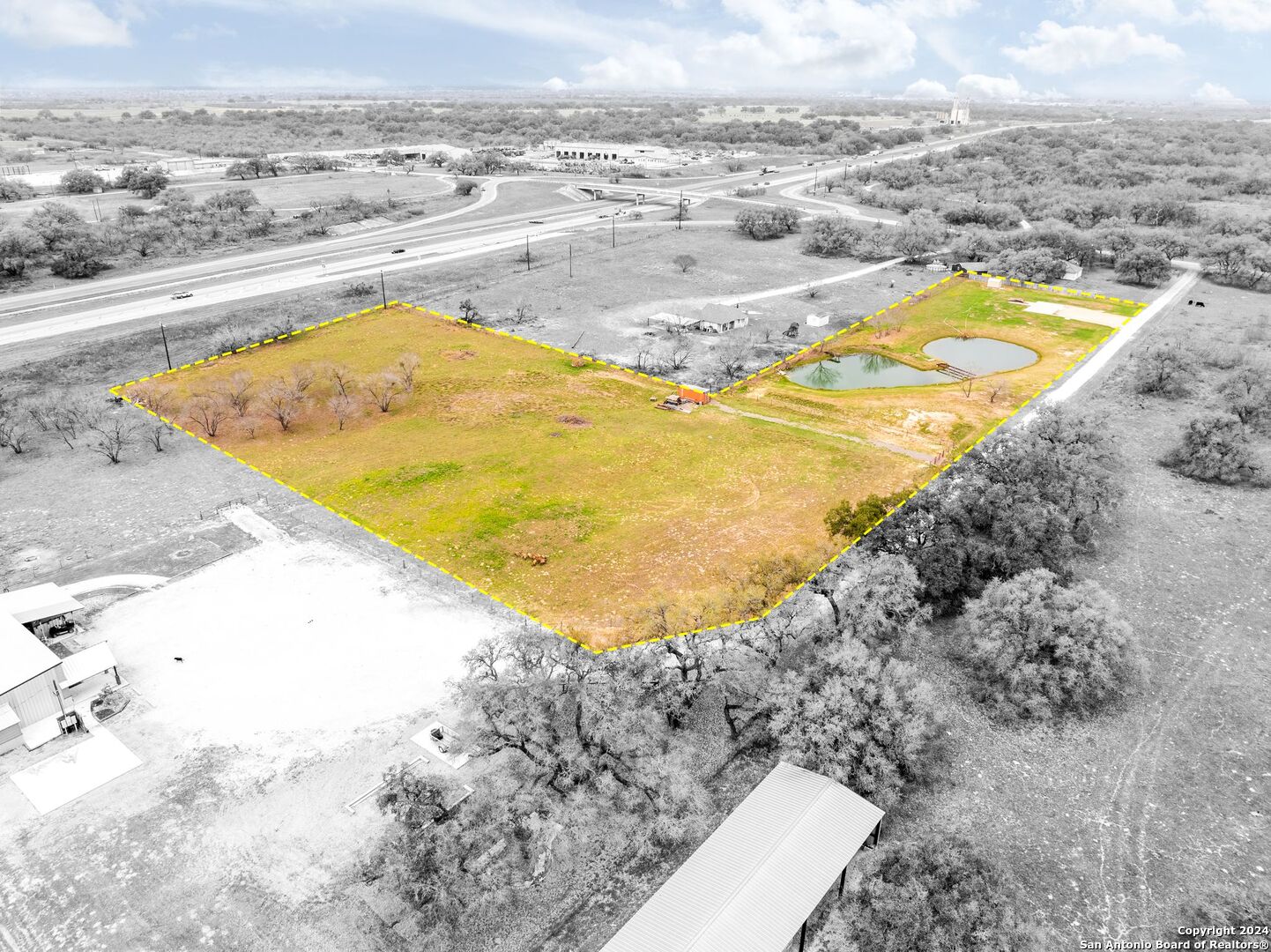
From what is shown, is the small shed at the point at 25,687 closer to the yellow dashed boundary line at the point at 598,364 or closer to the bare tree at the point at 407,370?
the yellow dashed boundary line at the point at 598,364

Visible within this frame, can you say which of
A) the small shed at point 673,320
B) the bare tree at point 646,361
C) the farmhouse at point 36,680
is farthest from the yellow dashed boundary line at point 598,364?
the farmhouse at point 36,680

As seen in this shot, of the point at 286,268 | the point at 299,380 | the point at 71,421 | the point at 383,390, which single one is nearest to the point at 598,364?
the point at 383,390

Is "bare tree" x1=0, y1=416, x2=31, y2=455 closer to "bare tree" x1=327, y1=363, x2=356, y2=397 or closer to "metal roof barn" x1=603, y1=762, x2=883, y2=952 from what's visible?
"bare tree" x1=327, y1=363, x2=356, y2=397

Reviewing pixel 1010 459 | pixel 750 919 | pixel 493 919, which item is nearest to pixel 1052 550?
pixel 1010 459

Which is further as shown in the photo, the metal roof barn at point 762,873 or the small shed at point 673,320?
the small shed at point 673,320
